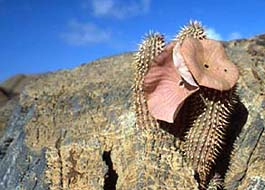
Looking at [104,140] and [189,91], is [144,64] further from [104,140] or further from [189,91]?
[104,140]

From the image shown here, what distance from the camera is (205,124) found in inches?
145

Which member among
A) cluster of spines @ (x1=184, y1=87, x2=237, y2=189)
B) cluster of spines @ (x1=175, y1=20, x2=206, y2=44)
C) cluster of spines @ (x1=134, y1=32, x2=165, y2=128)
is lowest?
cluster of spines @ (x1=184, y1=87, x2=237, y2=189)

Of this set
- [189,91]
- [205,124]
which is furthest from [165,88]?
[205,124]

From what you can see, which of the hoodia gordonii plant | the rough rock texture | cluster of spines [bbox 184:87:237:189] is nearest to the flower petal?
the hoodia gordonii plant

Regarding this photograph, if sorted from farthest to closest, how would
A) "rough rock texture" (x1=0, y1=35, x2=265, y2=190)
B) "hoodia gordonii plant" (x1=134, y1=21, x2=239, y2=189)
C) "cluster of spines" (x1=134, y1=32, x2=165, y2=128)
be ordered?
"rough rock texture" (x1=0, y1=35, x2=265, y2=190), "cluster of spines" (x1=134, y1=32, x2=165, y2=128), "hoodia gordonii plant" (x1=134, y1=21, x2=239, y2=189)

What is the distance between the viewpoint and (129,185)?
13.1 ft

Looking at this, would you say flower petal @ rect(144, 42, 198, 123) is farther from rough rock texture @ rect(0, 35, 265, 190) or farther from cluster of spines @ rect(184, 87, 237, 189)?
rough rock texture @ rect(0, 35, 265, 190)

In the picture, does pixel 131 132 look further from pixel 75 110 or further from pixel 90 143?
pixel 75 110

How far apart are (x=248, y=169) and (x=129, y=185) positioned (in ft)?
3.03

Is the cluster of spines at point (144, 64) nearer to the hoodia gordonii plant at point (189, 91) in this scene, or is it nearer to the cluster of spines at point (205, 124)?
the hoodia gordonii plant at point (189, 91)

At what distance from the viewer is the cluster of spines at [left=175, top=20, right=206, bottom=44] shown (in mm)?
3895

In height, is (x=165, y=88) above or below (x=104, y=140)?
above

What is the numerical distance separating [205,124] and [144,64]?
0.60 meters

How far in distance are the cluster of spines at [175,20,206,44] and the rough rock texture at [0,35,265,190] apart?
70 cm
